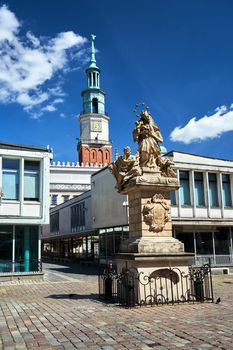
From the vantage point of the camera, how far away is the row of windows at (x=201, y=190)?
96.8ft

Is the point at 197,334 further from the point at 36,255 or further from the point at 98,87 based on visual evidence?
the point at 98,87

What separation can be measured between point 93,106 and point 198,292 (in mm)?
73372

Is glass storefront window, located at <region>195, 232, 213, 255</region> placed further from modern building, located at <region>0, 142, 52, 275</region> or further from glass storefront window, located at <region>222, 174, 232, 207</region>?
modern building, located at <region>0, 142, 52, 275</region>

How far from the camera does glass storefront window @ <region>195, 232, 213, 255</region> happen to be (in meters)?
29.6

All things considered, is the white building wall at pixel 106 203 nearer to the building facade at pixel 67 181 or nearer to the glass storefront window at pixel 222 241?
the glass storefront window at pixel 222 241

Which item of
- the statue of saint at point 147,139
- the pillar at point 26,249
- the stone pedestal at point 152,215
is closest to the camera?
the stone pedestal at point 152,215

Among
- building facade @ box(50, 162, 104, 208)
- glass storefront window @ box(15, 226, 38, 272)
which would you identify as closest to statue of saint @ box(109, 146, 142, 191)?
glass storefront window @ box(15, 226, 38, 272)

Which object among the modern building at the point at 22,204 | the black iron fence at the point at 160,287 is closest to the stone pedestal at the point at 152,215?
the black iron fence at the point at 160,287

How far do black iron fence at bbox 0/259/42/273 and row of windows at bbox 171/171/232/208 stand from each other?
1039 centimetres

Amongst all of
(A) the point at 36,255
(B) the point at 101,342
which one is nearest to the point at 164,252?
(B) the point at 101,342

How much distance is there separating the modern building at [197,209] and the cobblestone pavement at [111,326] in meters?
15.8

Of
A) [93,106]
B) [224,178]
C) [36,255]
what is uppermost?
[93,106]

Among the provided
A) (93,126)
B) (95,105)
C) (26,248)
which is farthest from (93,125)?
(26,248)

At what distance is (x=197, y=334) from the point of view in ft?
27.3
